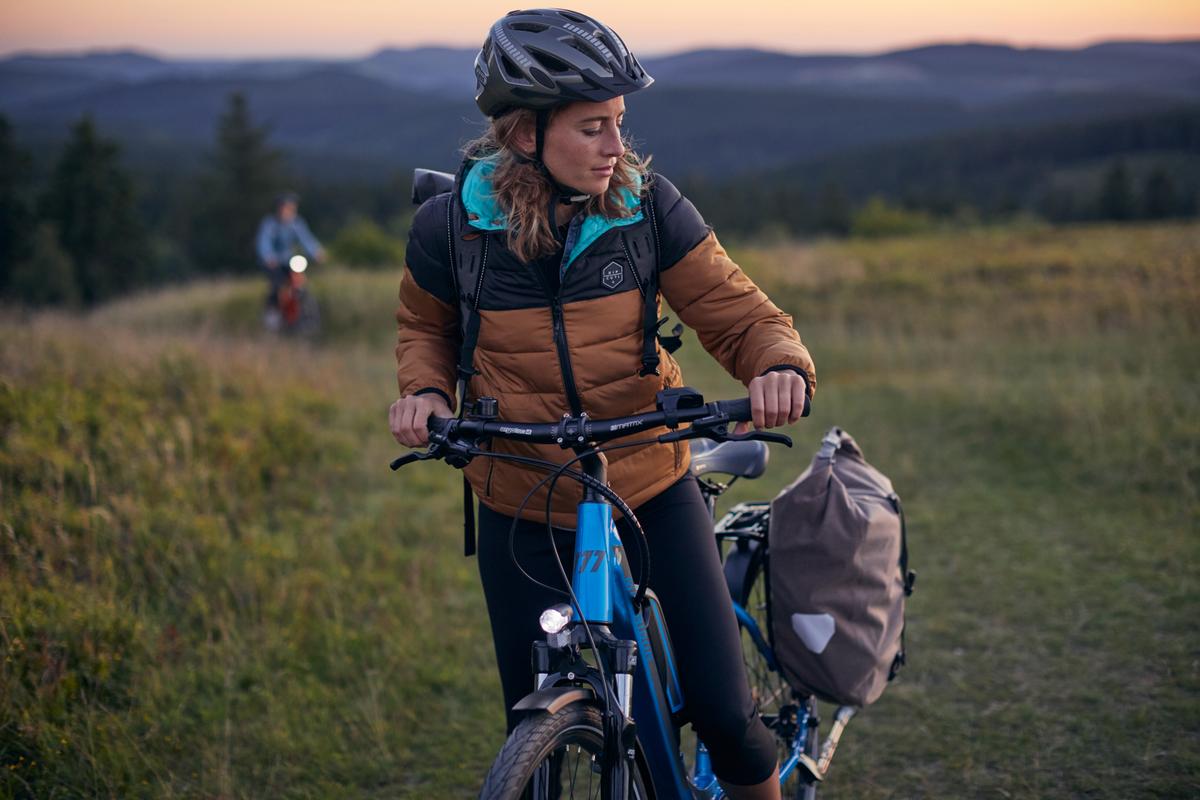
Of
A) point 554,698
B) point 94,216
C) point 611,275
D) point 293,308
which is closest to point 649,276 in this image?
point 611,275

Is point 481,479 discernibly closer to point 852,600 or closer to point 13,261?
point 852,600

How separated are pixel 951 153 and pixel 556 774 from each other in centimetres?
15169

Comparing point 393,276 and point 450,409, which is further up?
point 450,409

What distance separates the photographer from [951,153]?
14125 centimetres

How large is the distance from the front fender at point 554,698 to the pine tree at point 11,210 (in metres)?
61.6

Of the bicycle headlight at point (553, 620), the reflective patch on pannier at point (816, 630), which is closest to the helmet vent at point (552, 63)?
the bicycle headlight at point (553, 620)

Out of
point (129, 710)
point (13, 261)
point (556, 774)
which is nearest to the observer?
point (556, 774)

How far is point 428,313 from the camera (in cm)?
254

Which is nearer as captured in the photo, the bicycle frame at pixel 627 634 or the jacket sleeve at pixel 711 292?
the bicycle frame at pixel 627 634

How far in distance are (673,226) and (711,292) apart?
181 mm

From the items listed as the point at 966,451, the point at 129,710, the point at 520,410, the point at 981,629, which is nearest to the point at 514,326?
the point at 520,410

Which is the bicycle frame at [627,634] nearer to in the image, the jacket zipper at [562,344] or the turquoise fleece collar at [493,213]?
the jacket zipper at [562,344]

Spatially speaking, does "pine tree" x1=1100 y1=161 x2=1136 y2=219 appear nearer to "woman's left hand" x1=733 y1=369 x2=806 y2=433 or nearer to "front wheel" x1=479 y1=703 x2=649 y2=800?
"woman's left hand" x1=733 y1=369 x2=806 y2=433

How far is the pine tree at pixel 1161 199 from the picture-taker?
70.6 metres
